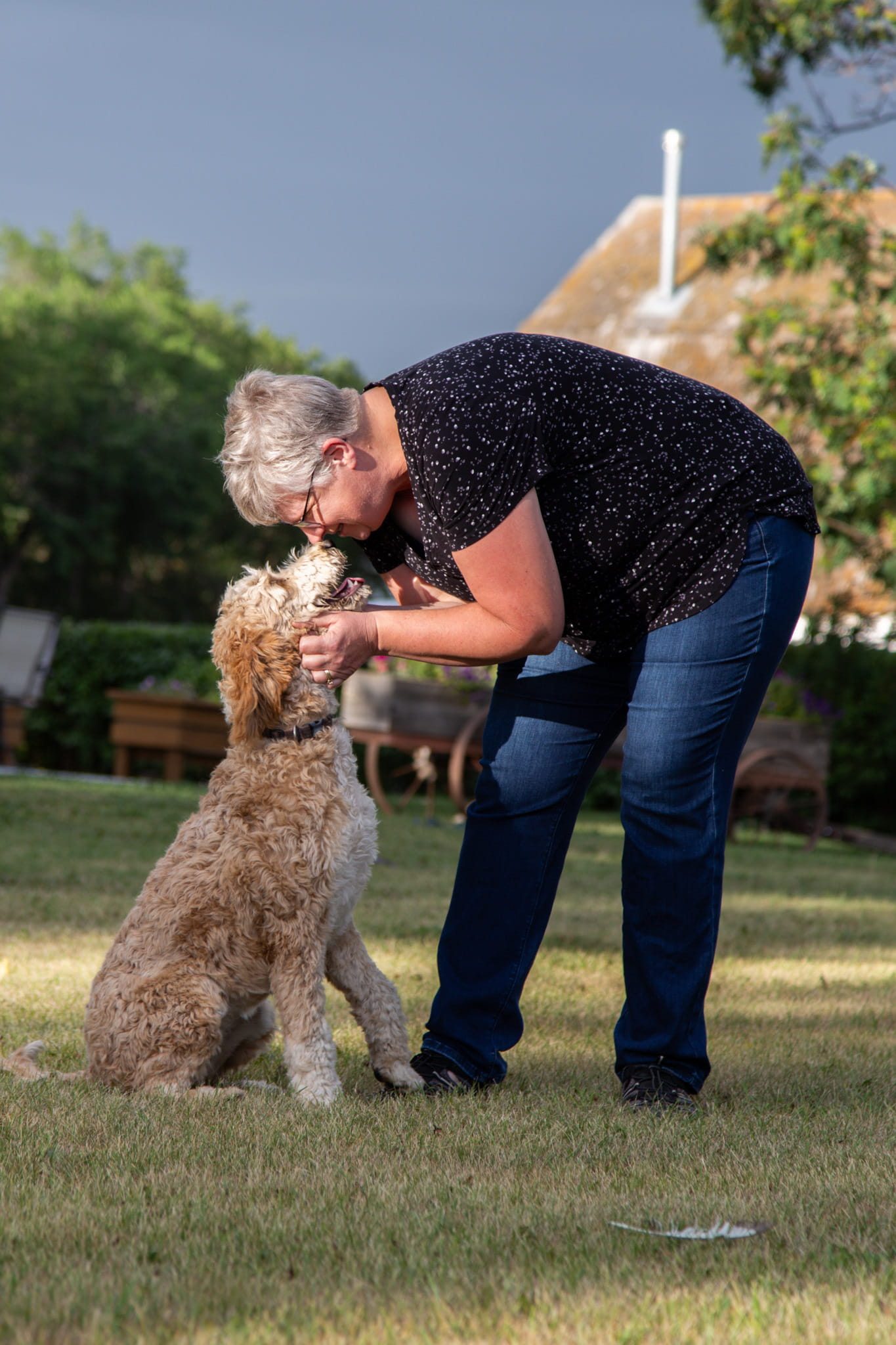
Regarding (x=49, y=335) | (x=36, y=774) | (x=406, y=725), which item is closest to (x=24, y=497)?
(x=49, y=335)

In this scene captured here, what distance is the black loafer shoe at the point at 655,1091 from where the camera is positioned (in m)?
3.22

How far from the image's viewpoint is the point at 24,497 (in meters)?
28.3

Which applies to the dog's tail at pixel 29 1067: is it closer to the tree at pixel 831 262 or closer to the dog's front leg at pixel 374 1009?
the dog's front leg at pixel 374 1009

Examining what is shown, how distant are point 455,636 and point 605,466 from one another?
534 mm

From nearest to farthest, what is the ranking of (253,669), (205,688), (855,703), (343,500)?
(343,500)
(253,669)
(855,703)
(205,688)

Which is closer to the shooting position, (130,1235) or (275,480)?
(130,1235)

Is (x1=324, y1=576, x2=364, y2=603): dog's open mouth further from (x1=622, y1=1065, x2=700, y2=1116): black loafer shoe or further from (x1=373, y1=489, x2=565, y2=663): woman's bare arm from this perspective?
(x1=622, y1=1065, x2=700, y2=1116): black loafer shoe

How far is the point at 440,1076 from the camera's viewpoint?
3.47 meters

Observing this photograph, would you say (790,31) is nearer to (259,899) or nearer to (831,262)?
(831,262)

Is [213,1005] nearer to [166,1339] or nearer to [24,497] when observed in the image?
[166,1339]

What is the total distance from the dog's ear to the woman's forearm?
0.87 ft

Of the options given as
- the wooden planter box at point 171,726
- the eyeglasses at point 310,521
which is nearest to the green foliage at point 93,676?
the wooden planter box at point 171,726

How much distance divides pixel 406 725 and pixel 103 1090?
7.77 meters

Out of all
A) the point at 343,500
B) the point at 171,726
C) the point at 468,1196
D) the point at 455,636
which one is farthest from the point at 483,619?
the point at 171,726
